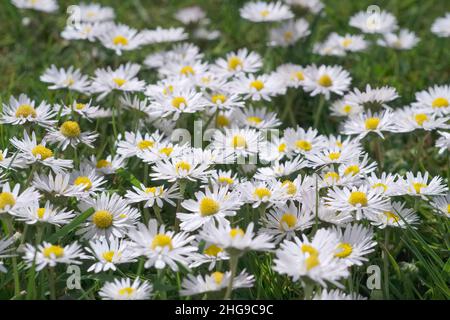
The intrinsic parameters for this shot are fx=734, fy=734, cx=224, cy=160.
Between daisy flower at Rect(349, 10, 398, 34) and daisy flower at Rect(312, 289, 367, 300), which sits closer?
daisy flower at Rect(312, 289, 367, 300)

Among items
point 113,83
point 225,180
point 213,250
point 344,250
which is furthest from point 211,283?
point 113,83

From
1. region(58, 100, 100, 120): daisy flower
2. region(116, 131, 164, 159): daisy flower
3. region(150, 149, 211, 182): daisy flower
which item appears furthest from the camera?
region(58, 100, 100, 120): daisy flower

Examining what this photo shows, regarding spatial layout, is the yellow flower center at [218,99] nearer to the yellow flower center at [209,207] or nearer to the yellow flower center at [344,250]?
the yellow flower center at [209,207]

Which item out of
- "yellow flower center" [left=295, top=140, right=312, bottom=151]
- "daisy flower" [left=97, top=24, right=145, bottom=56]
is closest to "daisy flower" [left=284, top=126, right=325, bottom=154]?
"yellow flower center" [left=295, top=140, right=312, bottom=151]

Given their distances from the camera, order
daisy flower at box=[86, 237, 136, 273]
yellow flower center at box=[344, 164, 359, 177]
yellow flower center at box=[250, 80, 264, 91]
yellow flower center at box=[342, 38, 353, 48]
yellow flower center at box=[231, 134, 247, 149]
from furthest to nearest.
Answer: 1. yellow flower center at box=[342, 38, 353, 48]
2. yellow flower center at box=[250, 80, 264, 91]
3. yellow flower center at box=[231, 134, 247, 149]
4. yellow flower center at box=[344, 164, 359, 177]
5. daisy flower at box=[86, 237, 136, 273]

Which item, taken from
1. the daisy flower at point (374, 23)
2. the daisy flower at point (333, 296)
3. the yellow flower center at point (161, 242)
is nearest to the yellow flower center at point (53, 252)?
the yellow flower center at point (161, 242)

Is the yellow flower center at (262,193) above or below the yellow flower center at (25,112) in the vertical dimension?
below

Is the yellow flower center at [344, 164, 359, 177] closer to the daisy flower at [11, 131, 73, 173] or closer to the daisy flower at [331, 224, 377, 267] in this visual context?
the daisy flower at [331, 224, 377, 267]
